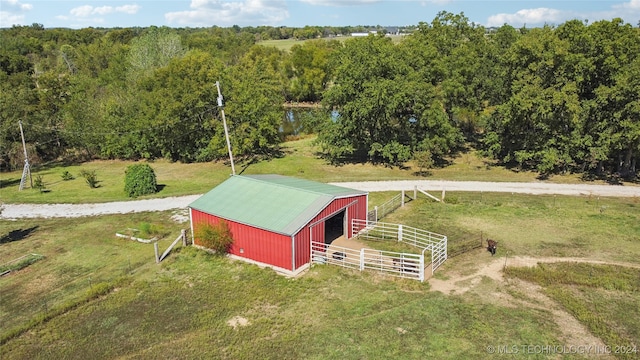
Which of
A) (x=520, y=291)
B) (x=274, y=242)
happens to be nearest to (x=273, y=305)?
(x=274, y=242)

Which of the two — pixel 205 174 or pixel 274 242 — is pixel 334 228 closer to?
pixel 274 242

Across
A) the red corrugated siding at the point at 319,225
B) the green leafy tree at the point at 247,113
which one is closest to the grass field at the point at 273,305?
the red corrugated siding at the point at 319,225

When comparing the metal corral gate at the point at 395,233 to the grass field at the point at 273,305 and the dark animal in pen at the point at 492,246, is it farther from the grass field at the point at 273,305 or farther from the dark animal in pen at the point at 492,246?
the dark animal in pen at the point at 492,246

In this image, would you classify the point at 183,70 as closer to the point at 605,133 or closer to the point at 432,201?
the point at 432,201

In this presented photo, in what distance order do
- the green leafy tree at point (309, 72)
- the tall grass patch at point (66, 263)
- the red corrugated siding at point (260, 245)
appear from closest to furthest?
1. the tall grass patch at point (66, 263)
2. the red corrugated siding at point (260, 245)
3. the green leafy tree at point (309, 72)

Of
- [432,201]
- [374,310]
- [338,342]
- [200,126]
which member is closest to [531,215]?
[432,201]

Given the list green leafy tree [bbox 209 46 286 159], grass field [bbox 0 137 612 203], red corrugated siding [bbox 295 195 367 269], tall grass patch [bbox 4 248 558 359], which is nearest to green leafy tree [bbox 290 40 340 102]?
grass field [bbox 0 137 612 203]
